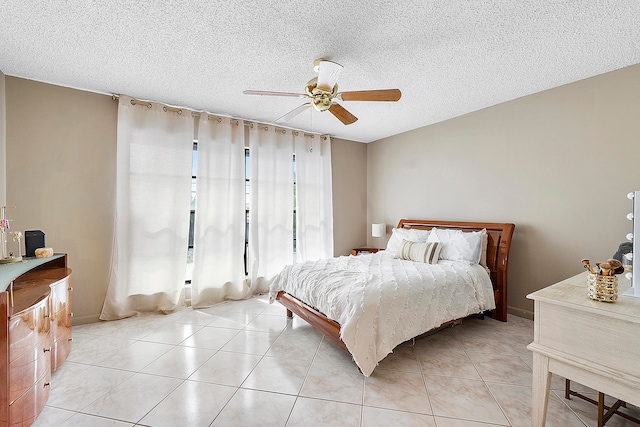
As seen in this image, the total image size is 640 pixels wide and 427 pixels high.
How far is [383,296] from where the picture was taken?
2.22 m

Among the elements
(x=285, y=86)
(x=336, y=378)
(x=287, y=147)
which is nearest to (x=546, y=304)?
→ (x=336, y=378)

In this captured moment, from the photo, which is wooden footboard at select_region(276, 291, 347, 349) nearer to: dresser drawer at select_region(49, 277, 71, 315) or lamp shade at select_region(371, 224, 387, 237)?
dresser drawer at select_region(49, 277, 71, 315)

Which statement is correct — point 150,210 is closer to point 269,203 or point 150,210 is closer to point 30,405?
point 269,203

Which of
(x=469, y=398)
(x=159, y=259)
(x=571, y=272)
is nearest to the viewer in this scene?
(x=469, y=398)

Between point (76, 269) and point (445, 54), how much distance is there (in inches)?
173

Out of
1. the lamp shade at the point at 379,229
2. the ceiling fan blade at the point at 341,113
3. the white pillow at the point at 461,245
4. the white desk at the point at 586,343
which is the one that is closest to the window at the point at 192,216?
the ceiling fan blade at the point at 341,113

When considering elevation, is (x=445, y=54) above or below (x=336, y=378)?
above

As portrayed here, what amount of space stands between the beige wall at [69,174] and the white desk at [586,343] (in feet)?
13.5

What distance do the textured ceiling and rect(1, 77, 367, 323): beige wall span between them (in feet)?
0.78

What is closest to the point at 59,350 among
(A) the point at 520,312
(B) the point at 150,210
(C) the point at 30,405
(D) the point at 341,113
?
(C) the point at 30,405

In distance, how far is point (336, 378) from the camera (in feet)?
6.87

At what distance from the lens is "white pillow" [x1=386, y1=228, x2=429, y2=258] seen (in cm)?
380

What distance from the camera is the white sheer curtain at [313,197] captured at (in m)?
4.54

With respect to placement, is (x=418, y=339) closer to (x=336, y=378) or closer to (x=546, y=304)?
(x=336, y=378)
